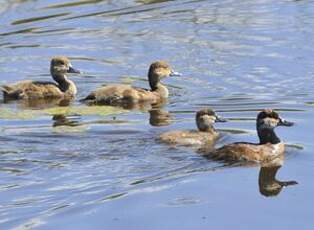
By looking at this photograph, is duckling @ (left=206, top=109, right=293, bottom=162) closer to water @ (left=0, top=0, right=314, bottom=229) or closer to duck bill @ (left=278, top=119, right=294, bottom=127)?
duck bill @ (left=278, top=119, right=294, bottom=127)

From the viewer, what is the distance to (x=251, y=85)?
1528cm

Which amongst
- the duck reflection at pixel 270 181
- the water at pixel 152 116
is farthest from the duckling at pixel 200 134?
the duck reflection at pixel 270 181

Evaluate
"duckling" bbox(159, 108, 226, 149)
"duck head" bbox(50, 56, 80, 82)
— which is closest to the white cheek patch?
"duckling" bbox(159, 108, 226, 149)

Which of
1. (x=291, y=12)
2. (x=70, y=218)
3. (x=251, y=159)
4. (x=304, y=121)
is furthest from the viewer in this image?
(x=291, y=12)

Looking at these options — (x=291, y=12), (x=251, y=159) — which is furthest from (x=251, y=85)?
(x=291, y=12)

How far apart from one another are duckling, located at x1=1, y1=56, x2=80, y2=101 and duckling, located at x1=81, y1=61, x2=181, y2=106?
0.57 metres

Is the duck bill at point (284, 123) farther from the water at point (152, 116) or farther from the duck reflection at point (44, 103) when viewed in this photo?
the duck reflection at point (44, 103)

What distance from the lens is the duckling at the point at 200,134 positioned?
495 inches

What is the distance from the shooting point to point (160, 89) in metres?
15.4

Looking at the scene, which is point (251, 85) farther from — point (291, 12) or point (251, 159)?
point (291, 12)

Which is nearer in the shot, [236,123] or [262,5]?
[236,123]

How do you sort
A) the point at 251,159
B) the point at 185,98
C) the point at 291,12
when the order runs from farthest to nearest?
the point at 291,12 < the point at 185,98 < the point at 251,159

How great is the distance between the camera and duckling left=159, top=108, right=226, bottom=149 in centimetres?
1256

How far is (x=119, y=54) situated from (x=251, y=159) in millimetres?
5915
